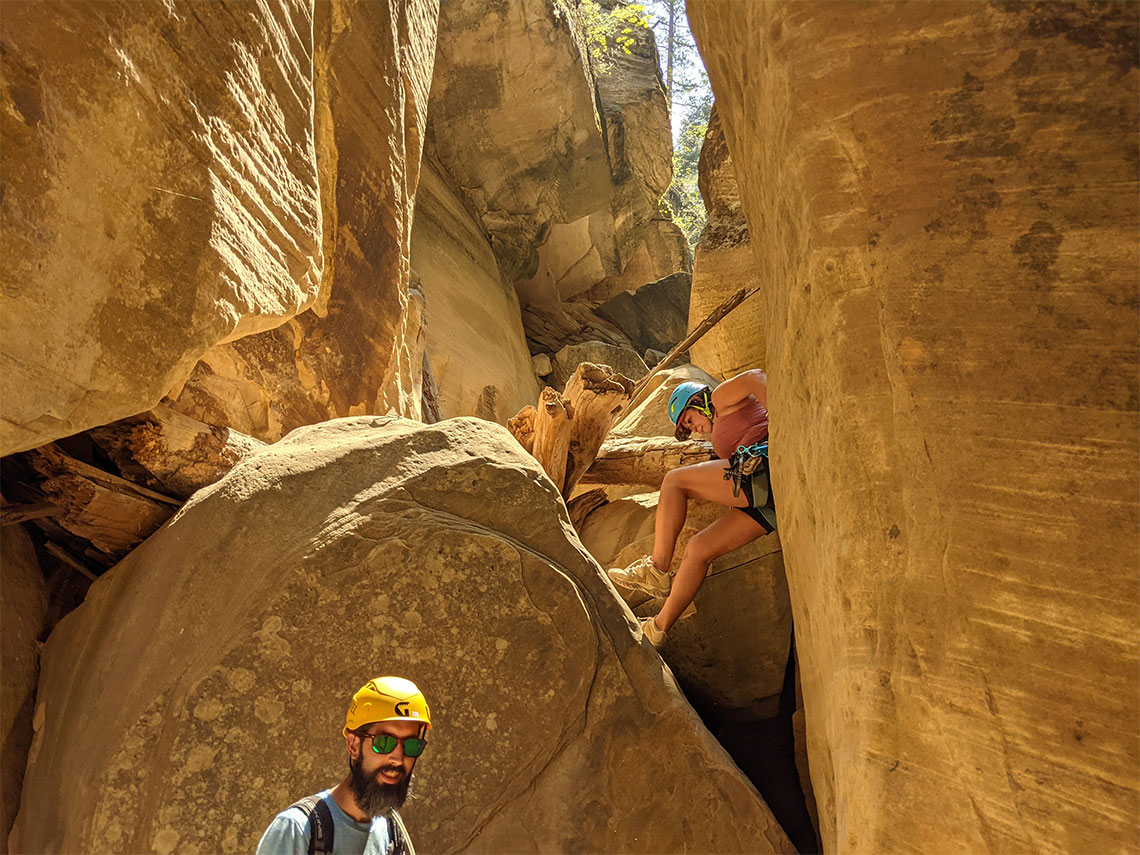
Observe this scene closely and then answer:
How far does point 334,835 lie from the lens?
217cm

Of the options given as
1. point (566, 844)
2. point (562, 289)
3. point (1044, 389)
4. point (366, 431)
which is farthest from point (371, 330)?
point (562, 289)

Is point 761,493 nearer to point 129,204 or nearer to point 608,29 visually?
point 129,204

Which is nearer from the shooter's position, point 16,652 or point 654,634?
point 16,652

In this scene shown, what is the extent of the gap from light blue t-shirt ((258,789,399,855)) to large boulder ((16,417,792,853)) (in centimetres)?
80

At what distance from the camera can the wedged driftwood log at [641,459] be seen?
19.8 feet

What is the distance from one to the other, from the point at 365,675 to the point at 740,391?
2.69 m

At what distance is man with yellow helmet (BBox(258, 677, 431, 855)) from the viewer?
2197 millimetres

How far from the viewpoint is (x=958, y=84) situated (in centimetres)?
277

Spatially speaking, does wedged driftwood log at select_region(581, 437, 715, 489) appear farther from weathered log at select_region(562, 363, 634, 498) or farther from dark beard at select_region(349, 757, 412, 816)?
dark beard at select_region(349, 757, 412, 816)

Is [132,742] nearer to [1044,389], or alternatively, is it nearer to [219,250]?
[219,250]

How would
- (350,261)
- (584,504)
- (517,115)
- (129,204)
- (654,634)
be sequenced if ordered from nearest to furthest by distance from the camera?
(129,204), (654,634), (350,261), (584,504), (517,115)

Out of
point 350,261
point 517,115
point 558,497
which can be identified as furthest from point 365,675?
point 517,115

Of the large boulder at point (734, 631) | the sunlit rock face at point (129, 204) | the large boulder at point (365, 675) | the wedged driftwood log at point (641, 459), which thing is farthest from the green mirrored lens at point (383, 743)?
the wedged driftwood log at point (641, 459)

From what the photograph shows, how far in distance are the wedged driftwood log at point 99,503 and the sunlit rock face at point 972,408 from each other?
111 inches
